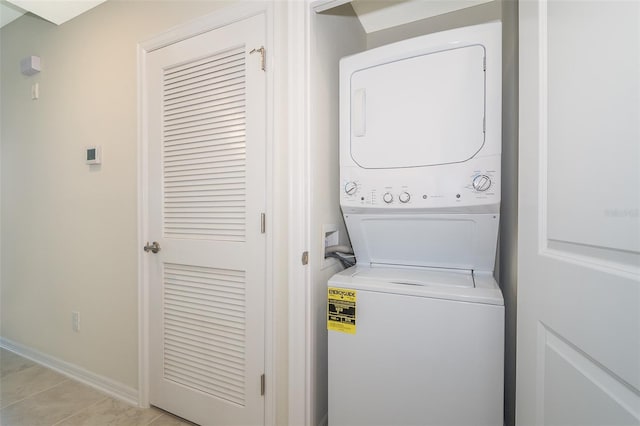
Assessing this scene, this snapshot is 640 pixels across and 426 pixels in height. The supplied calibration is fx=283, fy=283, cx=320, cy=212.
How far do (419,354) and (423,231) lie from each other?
0.53 metres

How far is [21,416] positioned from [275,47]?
2482 mm

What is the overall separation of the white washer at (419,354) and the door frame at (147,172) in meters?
0.31

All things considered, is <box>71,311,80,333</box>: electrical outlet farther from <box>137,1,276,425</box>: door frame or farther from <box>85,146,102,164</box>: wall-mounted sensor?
<box>85,146,102,164</box>: wall-mounted sensor

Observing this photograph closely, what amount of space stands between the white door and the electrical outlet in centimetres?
258

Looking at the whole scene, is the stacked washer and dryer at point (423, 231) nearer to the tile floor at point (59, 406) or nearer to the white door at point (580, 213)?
the white door at point (580, 213)

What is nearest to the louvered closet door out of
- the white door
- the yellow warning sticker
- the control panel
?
the yellow warning sticker

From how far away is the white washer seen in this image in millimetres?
1017

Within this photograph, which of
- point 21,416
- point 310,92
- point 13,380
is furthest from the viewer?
point 13,380

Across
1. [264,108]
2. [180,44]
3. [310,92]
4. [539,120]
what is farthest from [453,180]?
[180,44]

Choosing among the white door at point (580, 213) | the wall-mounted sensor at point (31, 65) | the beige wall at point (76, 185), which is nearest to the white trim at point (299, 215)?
the beige wall at point (76, 185)

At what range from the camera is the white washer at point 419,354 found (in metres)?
1.02

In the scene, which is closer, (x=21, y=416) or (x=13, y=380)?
(x=21, y=416)

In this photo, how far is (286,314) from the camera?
4.35 ft

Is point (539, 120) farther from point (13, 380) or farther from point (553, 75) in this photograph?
point (13, 380)
